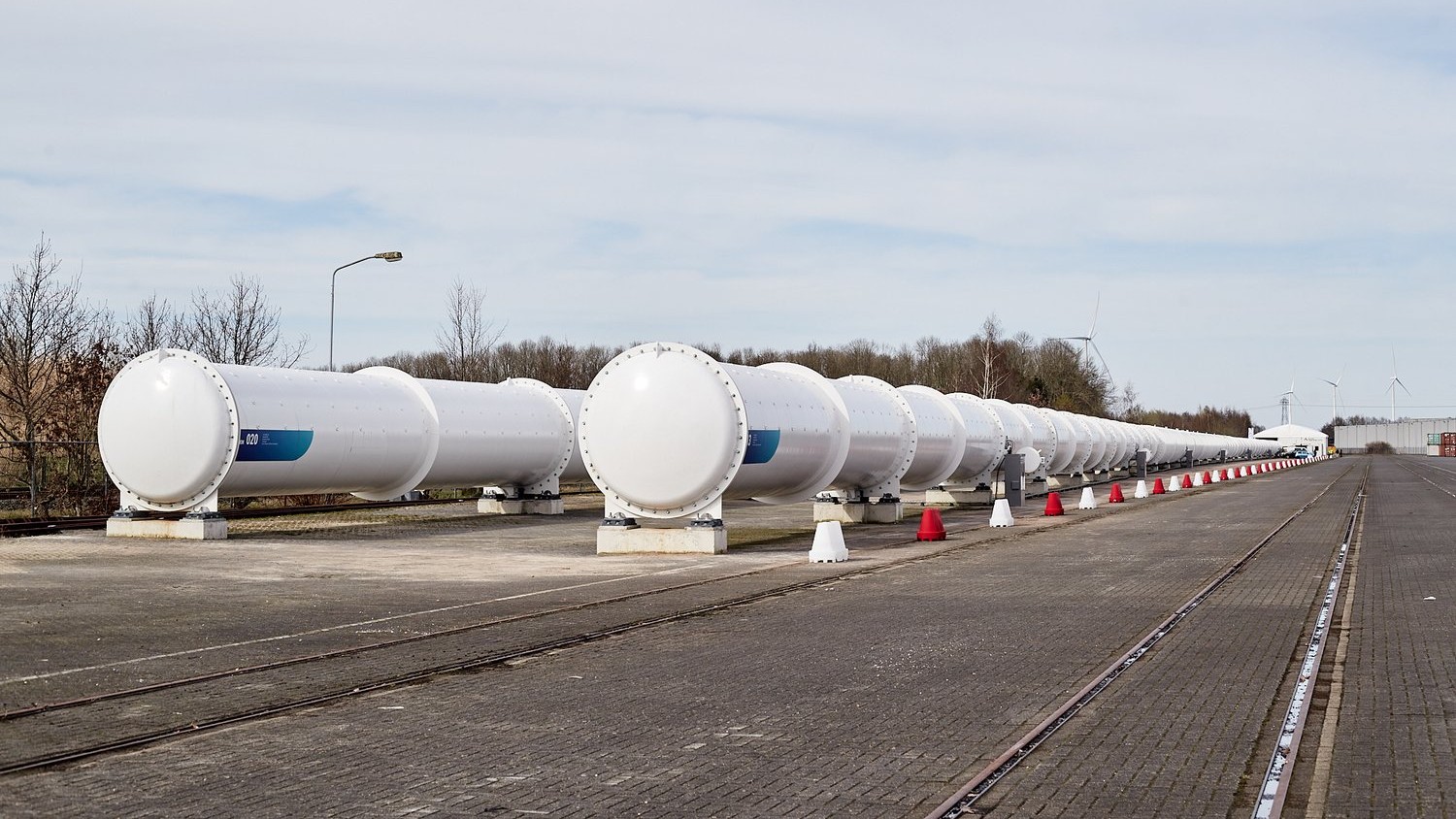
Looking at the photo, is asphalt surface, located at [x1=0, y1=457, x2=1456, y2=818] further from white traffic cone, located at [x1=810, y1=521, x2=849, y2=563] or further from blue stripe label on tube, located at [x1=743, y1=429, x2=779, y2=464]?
blue stripe label on tube, located at [x1=743, y1=429, x2=779, y2=464]

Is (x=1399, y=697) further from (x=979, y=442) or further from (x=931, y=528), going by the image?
(x=979, y=442)

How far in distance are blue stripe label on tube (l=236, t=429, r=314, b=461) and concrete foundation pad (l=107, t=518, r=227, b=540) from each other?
1.33 metres

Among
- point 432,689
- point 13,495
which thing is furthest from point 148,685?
point 13,495

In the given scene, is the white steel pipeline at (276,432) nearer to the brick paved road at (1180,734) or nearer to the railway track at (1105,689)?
the railway track at (1105,689)

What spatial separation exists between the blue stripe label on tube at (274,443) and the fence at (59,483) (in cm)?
839

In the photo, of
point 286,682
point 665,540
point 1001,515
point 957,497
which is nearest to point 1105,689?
point 286,682

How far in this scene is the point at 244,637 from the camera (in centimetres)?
1184

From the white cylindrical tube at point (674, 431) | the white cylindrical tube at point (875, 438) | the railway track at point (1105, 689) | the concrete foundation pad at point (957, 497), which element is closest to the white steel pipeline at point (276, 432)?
the white cylindrical tube at point (674, 431)

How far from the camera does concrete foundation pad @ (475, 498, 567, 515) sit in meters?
32.9

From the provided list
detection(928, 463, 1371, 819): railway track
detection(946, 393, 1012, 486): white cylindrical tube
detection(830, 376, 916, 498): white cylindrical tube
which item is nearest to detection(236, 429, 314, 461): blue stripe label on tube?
detection(830, 376, 916, 498): white cylindrical tube

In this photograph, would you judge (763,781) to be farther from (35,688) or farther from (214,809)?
(35,688)

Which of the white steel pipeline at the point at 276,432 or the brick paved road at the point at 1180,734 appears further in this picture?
the white steel pipeline at the point at 276,432

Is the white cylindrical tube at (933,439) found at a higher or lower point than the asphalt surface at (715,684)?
higher

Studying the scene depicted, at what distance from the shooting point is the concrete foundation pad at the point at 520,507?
3288 cm
